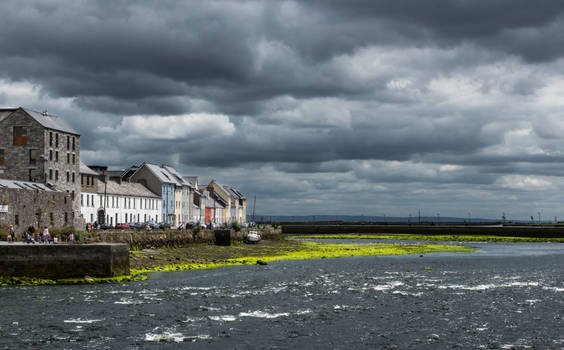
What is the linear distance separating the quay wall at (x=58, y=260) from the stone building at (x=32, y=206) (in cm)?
1850

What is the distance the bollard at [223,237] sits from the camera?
4006 inches

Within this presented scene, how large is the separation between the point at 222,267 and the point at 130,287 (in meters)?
21.2

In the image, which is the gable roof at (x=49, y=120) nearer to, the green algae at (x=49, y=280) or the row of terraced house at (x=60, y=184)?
the row of terraced house at (x=60, y=184)

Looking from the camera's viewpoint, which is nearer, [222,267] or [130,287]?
[130,287]

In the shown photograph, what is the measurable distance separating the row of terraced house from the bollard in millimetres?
19965

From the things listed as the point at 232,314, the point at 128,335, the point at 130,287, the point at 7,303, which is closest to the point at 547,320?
the point at 232,314

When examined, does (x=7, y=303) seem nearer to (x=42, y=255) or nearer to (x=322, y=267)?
(x=42, y=255)

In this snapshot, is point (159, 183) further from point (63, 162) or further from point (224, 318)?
point (224, 318)

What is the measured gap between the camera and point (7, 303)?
132 ft

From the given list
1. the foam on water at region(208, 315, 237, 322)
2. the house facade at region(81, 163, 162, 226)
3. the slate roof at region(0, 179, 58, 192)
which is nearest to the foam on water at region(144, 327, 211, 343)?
the foam on water at region(208, 315, 237, 322)

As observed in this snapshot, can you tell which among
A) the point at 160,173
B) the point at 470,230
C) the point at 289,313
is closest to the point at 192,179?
the point at 160,173

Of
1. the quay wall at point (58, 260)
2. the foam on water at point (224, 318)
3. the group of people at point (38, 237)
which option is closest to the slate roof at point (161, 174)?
the group of people at point (38, 237)

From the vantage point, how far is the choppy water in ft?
100

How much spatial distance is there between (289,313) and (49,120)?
6774cm
